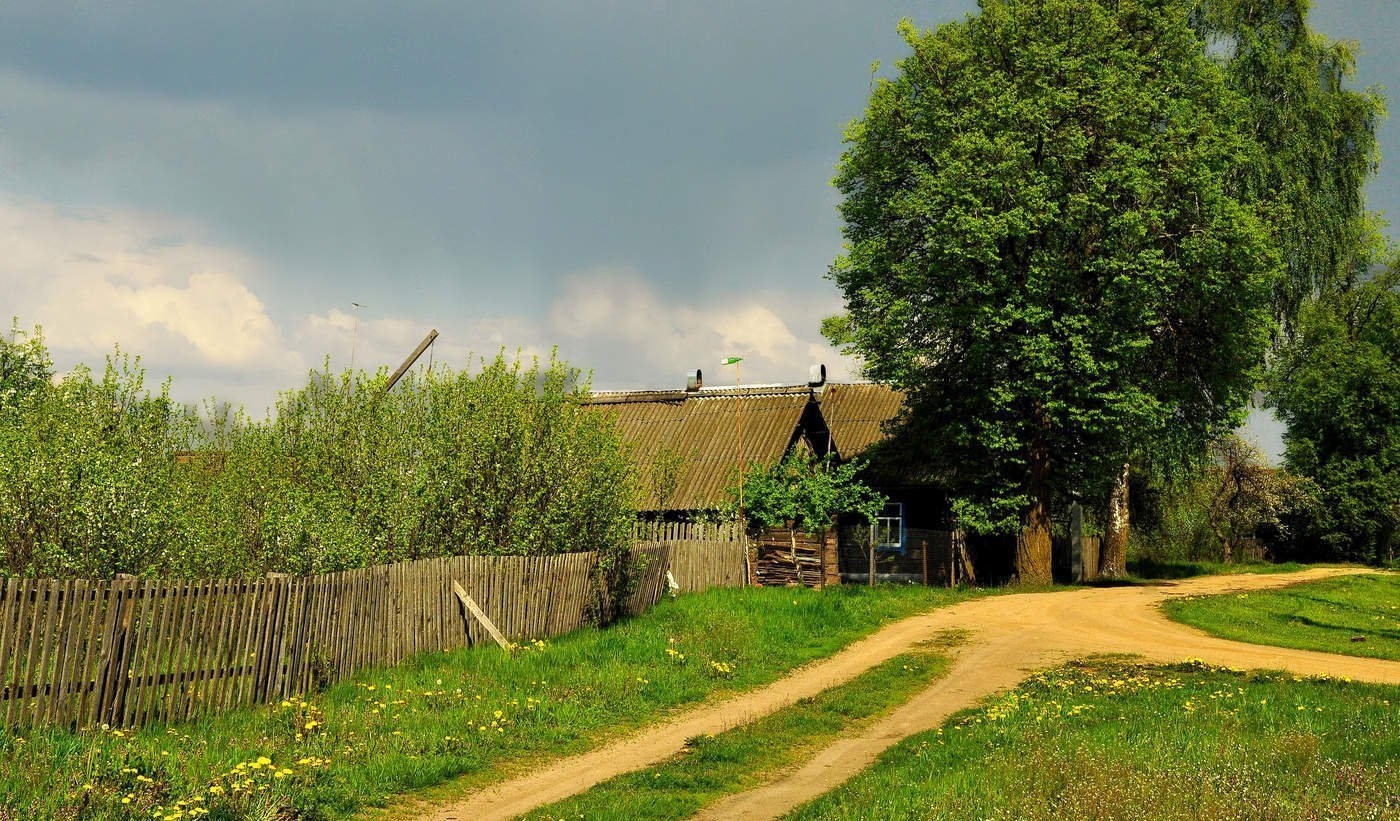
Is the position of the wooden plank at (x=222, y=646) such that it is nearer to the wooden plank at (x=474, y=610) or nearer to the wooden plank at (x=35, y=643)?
the wooden plank at (x=35, y=643)

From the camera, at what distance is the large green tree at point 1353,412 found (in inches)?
1967

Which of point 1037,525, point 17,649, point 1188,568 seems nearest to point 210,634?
point 17,649

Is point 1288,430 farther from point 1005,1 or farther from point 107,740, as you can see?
point 107,740

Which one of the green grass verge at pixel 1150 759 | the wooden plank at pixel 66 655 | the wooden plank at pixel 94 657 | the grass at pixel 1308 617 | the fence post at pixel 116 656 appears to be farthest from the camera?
the grass at pixel 1308 617

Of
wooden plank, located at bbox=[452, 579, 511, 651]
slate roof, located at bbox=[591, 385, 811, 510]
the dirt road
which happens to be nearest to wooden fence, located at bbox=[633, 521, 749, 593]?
slate roof, located at bbox=[591, 385, 811, 510]

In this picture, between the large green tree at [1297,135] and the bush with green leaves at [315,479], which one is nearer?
the bush with green leaves at [315,479]

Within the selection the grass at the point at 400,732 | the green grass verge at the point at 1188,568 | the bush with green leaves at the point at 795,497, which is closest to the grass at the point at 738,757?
the grass at the point at 400,732

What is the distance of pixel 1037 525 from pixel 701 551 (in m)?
12.4

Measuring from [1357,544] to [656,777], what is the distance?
171ft

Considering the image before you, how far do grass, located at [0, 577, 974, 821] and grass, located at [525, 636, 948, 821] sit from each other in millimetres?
1506

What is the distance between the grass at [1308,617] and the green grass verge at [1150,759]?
7.45 metres

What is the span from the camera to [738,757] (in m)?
12.1

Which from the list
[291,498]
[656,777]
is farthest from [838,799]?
[291,498]

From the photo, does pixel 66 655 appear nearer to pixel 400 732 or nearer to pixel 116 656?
pixel 116 656
